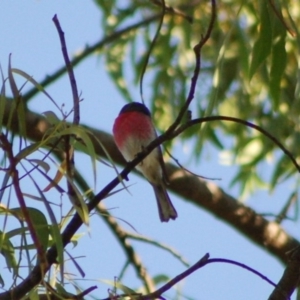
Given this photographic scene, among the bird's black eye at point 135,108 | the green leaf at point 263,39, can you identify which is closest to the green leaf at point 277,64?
the green leaf at point 263,39

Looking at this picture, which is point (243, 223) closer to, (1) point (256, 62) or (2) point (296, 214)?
(2) point (296, 214)

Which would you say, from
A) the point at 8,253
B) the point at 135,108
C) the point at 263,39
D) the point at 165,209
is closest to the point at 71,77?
the point at 8,253

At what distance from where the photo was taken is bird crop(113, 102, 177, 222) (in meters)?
2.36

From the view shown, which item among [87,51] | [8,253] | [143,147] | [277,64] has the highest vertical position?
[87,51]

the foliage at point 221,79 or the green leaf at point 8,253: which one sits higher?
the foliage at point 221,79

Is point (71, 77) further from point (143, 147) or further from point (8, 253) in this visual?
point (143, 147)

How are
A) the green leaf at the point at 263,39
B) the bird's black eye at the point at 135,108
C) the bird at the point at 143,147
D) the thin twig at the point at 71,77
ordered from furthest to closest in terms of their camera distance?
the bird's black eye at the point at 135,108 → the bird at the point at 143,147 → the green leaf at the point at 263,39 → the thin twig at the point at 71,77

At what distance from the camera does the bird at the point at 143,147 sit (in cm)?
236

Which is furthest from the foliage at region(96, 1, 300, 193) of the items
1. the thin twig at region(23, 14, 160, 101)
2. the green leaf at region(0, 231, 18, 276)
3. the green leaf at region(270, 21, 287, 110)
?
the green leaf at region(0, 231, 18, 276)

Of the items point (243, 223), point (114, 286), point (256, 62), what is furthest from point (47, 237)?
point (243, 223)

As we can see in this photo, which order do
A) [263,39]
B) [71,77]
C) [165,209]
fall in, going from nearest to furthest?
[71,77]
[263,39]
[165,209]

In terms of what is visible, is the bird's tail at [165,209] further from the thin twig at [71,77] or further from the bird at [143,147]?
the thin twig at [71,77]

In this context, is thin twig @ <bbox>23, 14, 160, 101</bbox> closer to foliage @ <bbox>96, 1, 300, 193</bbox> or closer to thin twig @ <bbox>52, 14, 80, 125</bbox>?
foliage @ <bbox>96, 1, 300, 193</bbox>

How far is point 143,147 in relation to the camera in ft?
7.98
